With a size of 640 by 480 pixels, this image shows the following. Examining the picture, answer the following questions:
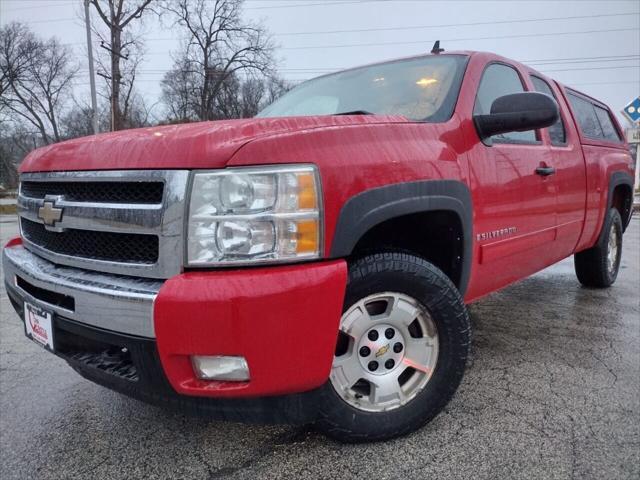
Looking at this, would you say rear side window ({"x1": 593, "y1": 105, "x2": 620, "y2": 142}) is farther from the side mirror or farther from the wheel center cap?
the wheel center cap

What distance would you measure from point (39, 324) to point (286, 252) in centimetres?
117

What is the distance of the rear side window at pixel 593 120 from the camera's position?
3.71m

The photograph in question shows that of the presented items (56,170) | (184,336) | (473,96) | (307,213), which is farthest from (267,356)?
(473,96)

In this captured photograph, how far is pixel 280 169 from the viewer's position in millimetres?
1500

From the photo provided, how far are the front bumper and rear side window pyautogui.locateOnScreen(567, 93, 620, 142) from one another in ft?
10.1

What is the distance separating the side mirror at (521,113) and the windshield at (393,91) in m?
0.20

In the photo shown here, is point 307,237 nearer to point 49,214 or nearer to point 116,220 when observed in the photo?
point 116,220

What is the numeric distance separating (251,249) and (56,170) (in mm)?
996

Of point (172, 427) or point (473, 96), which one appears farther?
point (473, 96)

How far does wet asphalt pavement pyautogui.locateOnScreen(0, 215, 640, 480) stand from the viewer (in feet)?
5.74

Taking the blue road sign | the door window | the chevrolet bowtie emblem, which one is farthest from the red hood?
the blue road sign

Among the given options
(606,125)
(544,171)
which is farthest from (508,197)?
(606,125)

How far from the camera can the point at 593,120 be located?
4.08m

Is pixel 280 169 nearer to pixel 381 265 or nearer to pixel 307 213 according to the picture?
pixel 307 213
